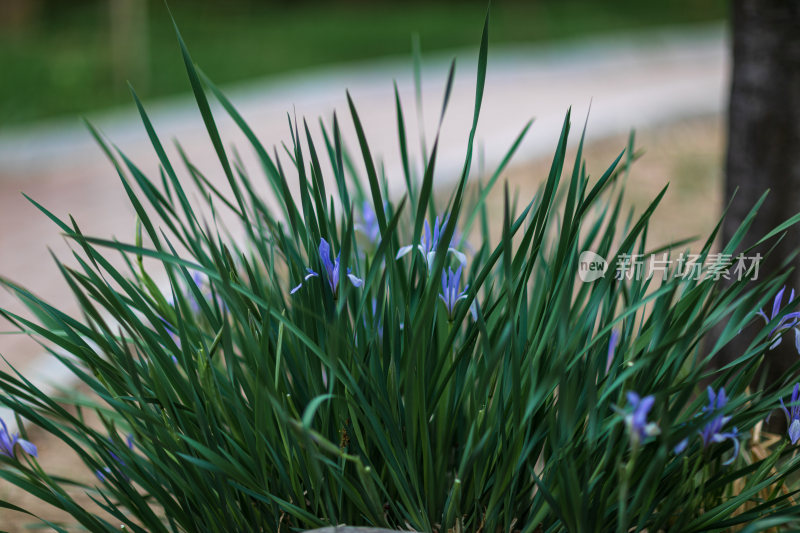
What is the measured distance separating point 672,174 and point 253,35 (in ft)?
25.2

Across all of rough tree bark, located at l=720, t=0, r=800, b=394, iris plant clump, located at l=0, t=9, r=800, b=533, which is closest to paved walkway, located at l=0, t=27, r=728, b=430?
iris plant clump, located at l=0, t=9, r=800, b=533

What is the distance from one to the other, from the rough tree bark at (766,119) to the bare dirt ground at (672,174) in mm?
1607

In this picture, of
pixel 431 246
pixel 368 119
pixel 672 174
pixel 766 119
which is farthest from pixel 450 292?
pixel 368 119

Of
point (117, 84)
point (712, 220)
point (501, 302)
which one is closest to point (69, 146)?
point (117, 84)

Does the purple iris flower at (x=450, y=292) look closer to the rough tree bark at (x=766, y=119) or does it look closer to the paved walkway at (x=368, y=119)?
the rough tree bark at (x=766, y=119)

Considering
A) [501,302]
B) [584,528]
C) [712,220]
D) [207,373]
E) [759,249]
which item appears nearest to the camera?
[584,528]

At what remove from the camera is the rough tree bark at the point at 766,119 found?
236cm

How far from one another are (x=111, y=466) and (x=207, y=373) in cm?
26

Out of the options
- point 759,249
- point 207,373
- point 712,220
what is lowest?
point 712,220

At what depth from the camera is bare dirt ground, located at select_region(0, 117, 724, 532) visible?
450cm

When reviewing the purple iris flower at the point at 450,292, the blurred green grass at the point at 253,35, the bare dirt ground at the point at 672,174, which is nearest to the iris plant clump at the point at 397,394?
the purple iris flower at the point at 450,292

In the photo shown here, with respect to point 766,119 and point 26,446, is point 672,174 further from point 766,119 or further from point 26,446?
point 26,446

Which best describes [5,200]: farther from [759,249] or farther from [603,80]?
[603,80]

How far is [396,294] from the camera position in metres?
1.37
